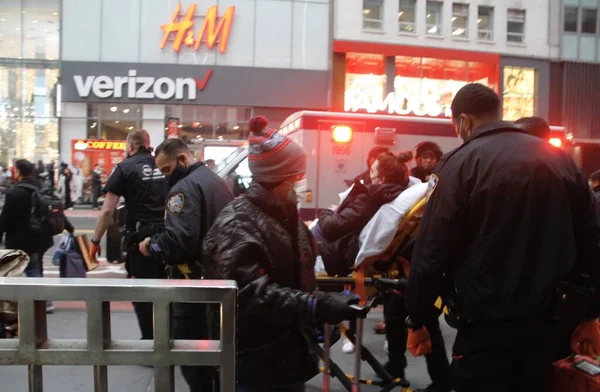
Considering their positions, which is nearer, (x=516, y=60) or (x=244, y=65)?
(x=244, y=65)

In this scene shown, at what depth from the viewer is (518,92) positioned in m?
27.9

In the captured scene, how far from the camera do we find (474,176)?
2.19m

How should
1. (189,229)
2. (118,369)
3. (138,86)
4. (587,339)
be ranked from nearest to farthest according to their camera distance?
(118,369), (587,339), (189,229), (138,86)

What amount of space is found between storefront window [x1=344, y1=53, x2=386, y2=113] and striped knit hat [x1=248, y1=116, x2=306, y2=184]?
23.6m

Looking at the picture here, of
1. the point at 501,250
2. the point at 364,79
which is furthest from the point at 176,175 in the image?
the point at 364,79

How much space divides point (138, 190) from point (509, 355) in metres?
3.52

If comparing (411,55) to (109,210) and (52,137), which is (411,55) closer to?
(52,137)

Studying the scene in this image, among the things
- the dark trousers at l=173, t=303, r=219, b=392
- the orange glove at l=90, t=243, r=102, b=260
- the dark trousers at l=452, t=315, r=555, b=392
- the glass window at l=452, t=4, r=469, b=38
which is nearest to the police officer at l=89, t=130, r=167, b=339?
the orange glove at l=90, t=243, r=102, b=260

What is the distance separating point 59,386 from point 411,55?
25371 mm

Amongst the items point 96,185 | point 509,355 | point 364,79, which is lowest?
point 96,185

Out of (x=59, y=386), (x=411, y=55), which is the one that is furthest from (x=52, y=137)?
(x=59, y=386)

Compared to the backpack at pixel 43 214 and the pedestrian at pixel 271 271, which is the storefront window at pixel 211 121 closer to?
the backpack at pixel 43 214

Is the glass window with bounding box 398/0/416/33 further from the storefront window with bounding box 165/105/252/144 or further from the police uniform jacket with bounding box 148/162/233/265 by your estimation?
the police uniform jacket with bounding box 148/162/233/265

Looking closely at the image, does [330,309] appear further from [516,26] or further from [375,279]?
[516,26]
